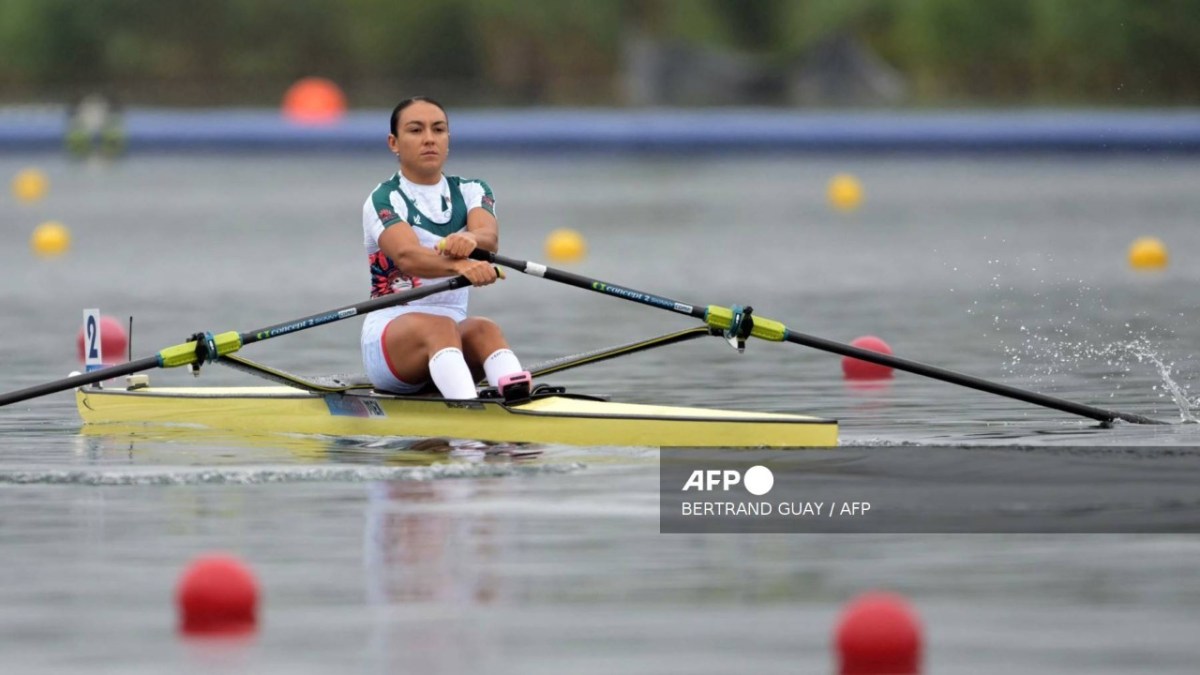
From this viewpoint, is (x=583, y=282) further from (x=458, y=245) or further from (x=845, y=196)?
(x=845, y=196)

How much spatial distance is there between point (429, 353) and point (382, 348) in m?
0.22

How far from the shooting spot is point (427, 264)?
8.70 metres

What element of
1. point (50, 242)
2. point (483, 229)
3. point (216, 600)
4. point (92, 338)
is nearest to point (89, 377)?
point (92, 338)

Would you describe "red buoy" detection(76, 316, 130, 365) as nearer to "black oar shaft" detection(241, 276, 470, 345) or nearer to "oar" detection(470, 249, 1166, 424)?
"black oar shaft" detection(241, 276, 470, 345)

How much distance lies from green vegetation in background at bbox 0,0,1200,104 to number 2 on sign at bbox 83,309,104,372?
33.3m

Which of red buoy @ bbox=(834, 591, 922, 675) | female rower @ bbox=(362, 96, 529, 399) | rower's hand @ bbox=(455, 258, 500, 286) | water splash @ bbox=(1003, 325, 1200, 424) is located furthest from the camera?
water splash @ bbox=(1003, 325, 1200, 424)

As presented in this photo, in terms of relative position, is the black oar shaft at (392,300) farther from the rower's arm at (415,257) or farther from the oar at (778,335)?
the oar at (778,335)

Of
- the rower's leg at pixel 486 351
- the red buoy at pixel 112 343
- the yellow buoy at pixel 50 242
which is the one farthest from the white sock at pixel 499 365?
the yellow buoy at pixel 50 242

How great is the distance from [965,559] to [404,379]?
3.15 meters

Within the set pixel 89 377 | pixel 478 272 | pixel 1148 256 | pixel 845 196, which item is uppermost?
pixel 845 196

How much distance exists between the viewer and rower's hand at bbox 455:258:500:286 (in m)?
8.58

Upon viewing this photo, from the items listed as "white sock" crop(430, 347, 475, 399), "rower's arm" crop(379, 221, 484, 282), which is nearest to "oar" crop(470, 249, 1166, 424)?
"rower's arm" crop(379, 221, 484, 282)

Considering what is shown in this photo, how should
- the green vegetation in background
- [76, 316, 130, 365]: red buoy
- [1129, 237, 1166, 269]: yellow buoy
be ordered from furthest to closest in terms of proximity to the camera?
1. the green vegetation in background
2. [1129, 237, 1166, 269]: yellow buoy
3. [76, 316, 130, 365]: red buoy

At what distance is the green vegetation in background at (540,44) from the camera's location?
140 ft
